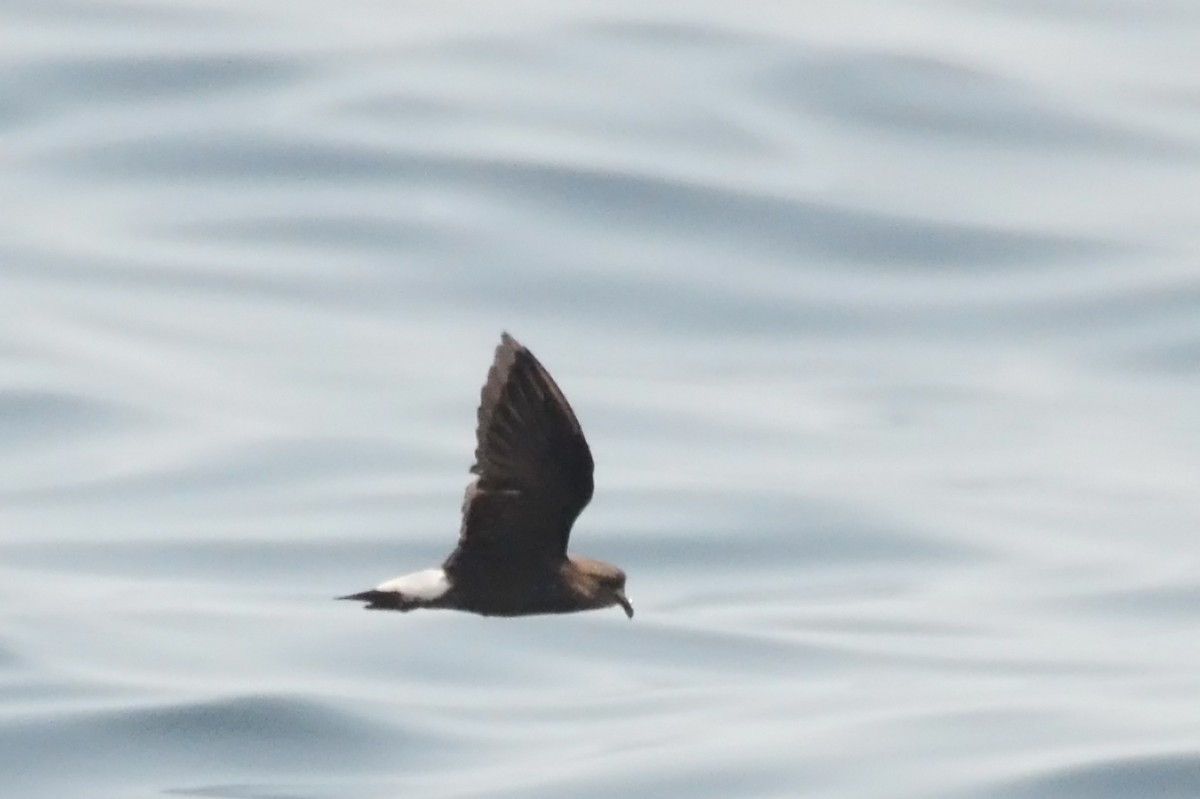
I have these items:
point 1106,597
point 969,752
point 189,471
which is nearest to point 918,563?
point 1106,597

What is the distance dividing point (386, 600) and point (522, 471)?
92cm

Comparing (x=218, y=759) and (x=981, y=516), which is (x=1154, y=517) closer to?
(x=981, y=516)

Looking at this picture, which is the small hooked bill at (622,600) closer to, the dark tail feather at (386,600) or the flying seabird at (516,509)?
the flying seabird at (516,509)

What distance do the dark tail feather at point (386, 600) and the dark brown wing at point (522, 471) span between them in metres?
0.41

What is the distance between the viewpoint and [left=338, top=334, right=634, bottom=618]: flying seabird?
54.2ft

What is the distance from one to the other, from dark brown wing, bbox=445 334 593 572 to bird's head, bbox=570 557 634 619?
0.90ft

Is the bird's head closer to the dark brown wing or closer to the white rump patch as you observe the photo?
the dark brown wing

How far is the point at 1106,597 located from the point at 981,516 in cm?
1168

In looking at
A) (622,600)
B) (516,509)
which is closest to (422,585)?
(516,509)

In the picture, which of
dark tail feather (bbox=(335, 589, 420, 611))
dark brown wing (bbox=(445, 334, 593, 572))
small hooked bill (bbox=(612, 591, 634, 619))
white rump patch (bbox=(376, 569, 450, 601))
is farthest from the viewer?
small hooked bill (bbox=(612, 591, 634, 619))

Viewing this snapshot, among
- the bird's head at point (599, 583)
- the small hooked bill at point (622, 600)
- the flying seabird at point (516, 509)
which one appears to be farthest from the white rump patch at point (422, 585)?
the small hooked bill at point (622, 600)

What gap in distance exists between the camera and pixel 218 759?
166 ft

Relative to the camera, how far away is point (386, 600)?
1680 cm

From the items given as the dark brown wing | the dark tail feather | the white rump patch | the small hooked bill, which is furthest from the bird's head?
the dark tail feather
